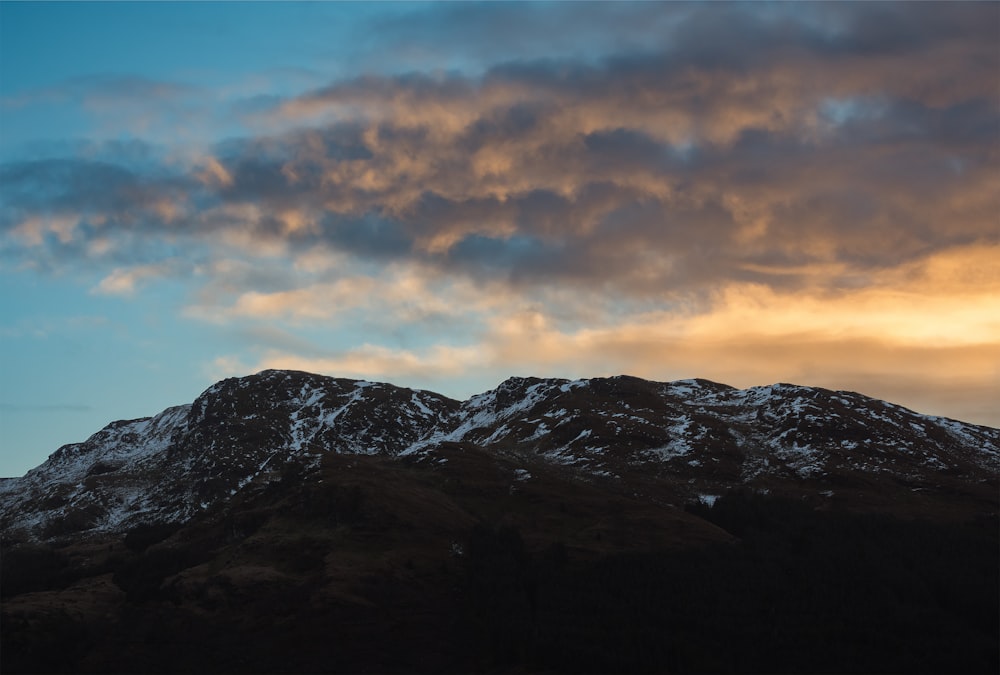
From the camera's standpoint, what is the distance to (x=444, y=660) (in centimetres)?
18000

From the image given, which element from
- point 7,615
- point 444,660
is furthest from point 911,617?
point 7,615

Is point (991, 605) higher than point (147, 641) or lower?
higher

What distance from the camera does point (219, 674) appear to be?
176 meters

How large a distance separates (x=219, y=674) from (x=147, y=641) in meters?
25.2

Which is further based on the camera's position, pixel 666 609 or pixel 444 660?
pixel 666 609

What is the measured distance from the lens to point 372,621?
19438cm

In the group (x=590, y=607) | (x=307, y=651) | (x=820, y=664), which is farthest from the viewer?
(x=590, y=607)

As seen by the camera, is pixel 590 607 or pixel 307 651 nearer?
pixel 307 651

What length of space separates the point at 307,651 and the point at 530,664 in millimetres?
46476

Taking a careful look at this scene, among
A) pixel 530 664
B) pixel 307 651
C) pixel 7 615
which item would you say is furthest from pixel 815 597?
pixel 7 615

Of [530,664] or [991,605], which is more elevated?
[991,605]

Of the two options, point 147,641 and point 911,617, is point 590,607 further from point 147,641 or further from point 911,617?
point 147,641

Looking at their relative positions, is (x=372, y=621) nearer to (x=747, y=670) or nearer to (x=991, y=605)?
(x=747, y=670)

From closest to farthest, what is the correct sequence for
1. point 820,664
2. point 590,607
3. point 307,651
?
point 820,664 < point 307,651 < point 590,607
